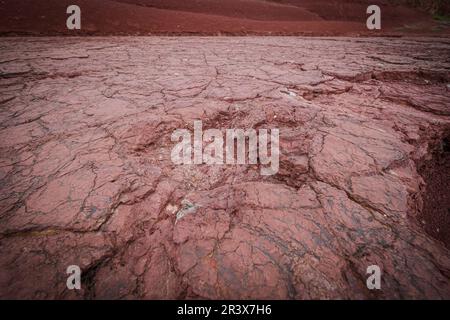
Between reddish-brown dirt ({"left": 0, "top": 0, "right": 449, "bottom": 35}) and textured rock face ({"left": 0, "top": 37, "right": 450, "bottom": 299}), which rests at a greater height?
reddish-brown dirt ({"left": 0, "top": 0, "right": 449, "bottom": 35})

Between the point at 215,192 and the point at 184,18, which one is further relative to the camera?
the point at 184,18

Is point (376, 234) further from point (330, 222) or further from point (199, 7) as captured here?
point (199, 7)

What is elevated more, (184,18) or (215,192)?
(184,18)

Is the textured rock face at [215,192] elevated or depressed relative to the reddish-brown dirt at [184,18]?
depressed
